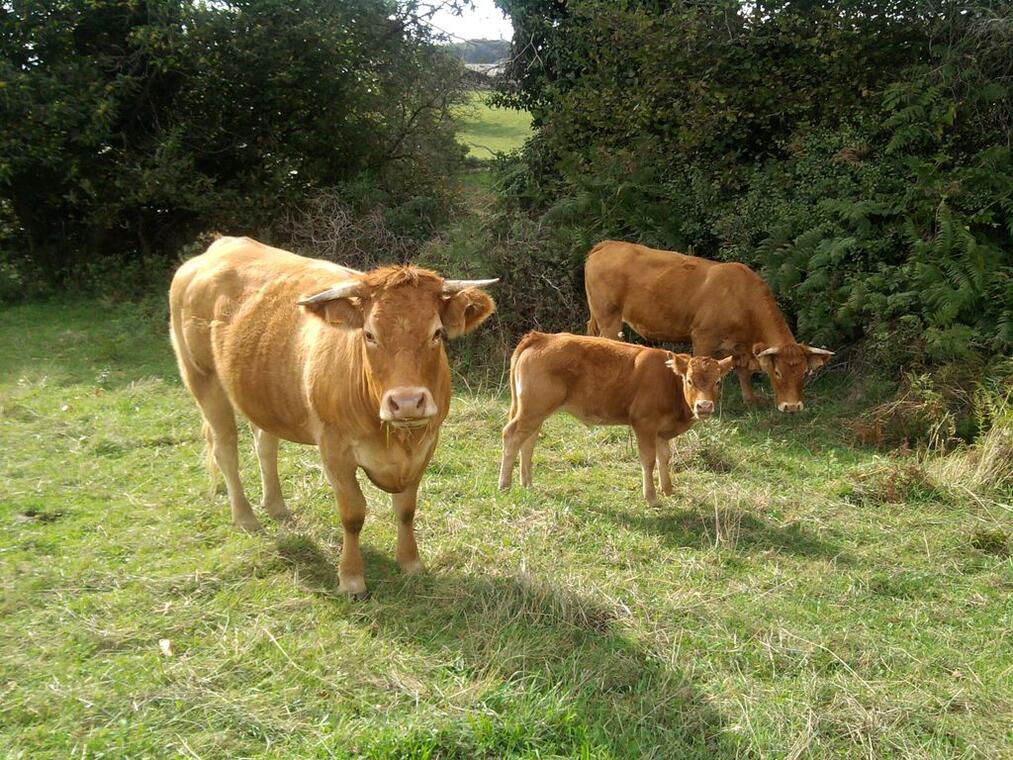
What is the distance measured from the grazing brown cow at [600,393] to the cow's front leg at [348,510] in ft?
7.00

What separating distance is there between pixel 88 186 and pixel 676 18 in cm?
1025

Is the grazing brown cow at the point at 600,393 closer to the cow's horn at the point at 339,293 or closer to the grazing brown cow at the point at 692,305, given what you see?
the grazing brown cow at the point at 692,305

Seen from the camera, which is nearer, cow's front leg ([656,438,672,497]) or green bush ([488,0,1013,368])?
cow's front leg ([656,438,672,497])

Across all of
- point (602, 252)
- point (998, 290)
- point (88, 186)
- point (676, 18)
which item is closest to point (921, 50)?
point (676, 18)

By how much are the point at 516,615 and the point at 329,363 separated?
1.84 metres

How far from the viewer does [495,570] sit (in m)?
5.26

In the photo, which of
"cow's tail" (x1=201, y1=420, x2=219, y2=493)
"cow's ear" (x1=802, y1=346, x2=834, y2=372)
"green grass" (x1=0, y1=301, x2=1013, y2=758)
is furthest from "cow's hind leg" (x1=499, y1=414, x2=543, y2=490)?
"cow's ear" (x1=802, y1=346, x2=834, y2=372)

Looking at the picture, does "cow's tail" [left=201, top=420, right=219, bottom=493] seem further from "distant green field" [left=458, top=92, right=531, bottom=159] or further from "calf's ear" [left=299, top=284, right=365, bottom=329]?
"distant green field" [left=458, top=92, right=531, bottom=159]

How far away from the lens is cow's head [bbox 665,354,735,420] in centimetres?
652

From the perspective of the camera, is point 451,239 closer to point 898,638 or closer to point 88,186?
point 88,186

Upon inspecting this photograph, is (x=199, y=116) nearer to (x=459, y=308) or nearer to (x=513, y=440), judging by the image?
(x=513, y=440)

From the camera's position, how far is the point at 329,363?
4914mm

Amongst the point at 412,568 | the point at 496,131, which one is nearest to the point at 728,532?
the point at 412,568

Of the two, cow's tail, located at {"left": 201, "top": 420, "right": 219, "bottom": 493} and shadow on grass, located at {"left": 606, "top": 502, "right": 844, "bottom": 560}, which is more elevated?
cow's tail, located at {"left": 201, "top": 420, "right": 219, "bottom": 493}
